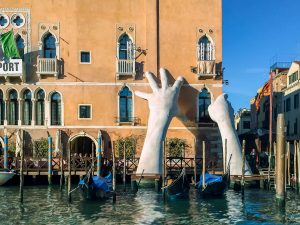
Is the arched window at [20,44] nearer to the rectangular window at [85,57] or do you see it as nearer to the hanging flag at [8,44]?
the hanging flag at [8,44]

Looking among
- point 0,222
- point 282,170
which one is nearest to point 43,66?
point 0,222

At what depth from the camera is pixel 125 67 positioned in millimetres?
27109

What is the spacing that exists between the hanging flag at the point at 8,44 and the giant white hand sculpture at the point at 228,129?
10.4 m

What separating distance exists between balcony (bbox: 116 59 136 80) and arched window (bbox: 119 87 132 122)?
821mm

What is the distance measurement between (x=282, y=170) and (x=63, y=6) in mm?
16744

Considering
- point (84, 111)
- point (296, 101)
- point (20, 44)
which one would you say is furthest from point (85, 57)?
point (296, 101)

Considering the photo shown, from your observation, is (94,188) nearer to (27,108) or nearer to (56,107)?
(56,107)

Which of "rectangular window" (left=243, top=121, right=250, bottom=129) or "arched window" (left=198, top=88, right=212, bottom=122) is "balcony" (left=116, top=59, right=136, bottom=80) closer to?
"arched window" (left=198, top=88, right=212, bottom=122)

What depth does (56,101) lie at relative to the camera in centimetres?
2720

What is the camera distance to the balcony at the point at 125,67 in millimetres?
27031

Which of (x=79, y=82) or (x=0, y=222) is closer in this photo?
(x=0, y=222)

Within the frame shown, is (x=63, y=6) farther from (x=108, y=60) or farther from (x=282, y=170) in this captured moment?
(x=282, y=170)

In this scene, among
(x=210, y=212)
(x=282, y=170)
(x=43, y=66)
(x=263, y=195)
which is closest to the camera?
(x=282, y=170)

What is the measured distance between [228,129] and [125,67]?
6615 millimetres
